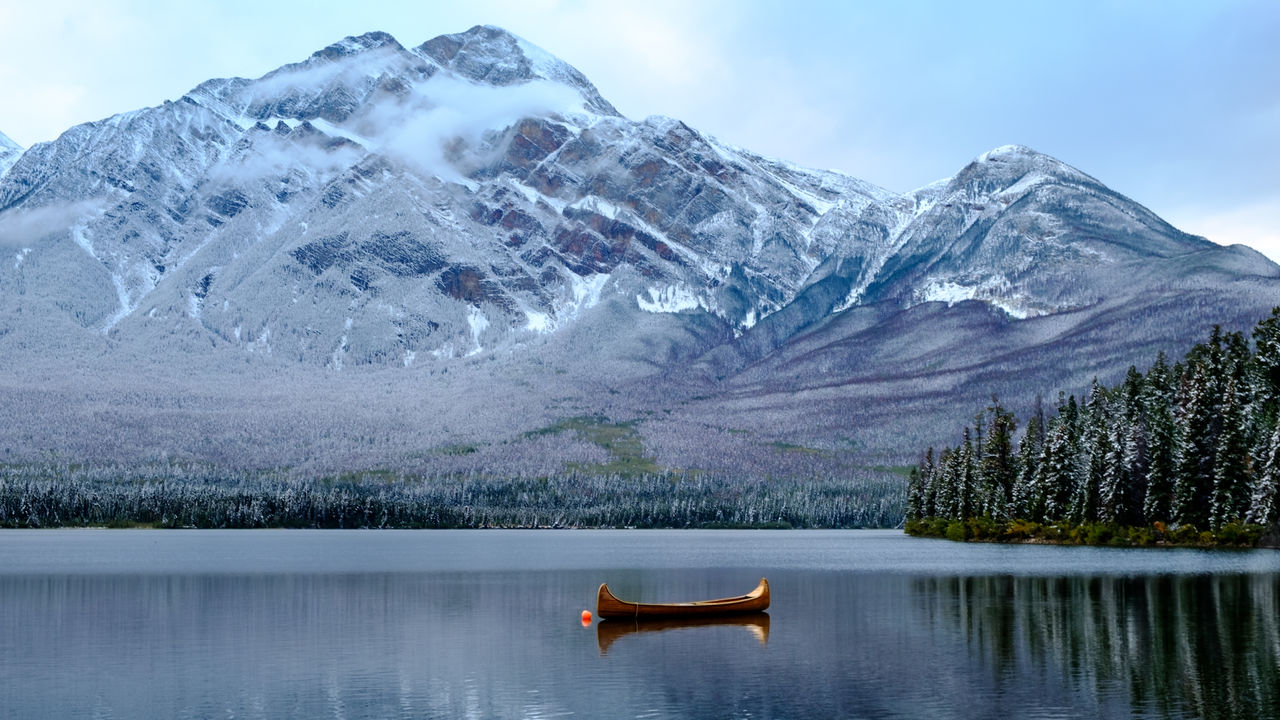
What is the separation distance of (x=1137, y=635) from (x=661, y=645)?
22.7 meters

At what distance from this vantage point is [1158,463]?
4924 inches

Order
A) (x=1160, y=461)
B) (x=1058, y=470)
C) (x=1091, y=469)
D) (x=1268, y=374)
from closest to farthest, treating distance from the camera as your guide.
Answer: (x=1268, y=374) → (x=1160, y=461) → (x=1091, y=469) → (x=1058, y=470)

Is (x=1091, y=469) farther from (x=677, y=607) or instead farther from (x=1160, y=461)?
(x=677, y=607)

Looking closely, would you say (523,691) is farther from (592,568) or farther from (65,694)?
(592,568)

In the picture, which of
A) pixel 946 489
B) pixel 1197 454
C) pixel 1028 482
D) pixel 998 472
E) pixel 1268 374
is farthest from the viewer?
pixel 946 489

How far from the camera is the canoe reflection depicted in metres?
69.8

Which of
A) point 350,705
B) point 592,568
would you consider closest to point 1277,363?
point 592,568

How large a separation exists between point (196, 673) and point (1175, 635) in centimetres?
4370

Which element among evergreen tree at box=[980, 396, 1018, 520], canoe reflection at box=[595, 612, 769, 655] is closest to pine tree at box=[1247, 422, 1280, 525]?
evergreen tree at box=[980, 396, 1018, 520]

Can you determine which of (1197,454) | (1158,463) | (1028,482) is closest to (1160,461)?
(1158,463)

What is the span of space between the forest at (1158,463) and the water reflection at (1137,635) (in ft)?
104

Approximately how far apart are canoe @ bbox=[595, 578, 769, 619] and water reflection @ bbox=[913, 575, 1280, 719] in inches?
383

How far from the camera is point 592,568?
133 metres

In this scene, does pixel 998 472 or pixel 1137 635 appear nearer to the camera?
pixel 1137 635
